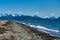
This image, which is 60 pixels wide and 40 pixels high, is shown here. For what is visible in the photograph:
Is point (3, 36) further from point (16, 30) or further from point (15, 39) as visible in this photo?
point (16, 30)

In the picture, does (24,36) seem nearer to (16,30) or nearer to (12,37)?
(12,37)

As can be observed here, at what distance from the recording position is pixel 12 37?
3825 centimetres

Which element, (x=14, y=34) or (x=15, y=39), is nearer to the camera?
(x=15, y=39)

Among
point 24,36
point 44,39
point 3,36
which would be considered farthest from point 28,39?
point 44,39

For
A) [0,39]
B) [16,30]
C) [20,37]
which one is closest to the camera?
[0,39]

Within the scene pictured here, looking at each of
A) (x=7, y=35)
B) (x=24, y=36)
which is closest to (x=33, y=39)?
(x=24, y=36)

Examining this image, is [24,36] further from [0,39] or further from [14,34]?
[0,39]

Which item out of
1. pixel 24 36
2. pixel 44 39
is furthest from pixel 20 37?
pixel 44 39

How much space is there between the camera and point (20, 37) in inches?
1528

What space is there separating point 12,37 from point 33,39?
374 centimetres

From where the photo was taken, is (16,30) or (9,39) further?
(16,30)

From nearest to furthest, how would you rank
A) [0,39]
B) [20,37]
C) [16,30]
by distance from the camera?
[0,39]
[20,37]
[16,30]

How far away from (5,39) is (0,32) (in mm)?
4084

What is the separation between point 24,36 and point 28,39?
1.18 meters
